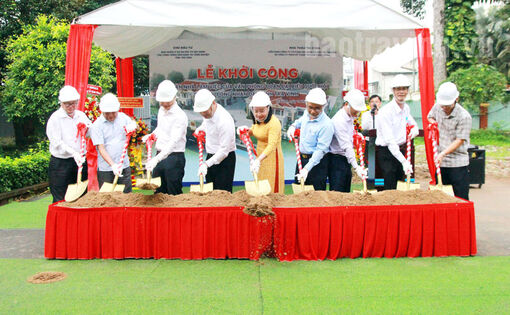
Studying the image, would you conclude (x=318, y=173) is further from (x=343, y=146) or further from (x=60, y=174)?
(x=60, y=174)

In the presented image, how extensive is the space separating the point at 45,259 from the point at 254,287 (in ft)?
6.42

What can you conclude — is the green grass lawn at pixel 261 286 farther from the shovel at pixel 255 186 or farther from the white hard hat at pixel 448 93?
the white hard hat at pixel 448 93

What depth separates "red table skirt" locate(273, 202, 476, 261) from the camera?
12.6 ft

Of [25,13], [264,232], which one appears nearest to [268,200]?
[264,232]

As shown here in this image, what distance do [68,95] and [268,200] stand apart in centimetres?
231

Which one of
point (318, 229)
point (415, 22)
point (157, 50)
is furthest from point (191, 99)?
point (318, 229)

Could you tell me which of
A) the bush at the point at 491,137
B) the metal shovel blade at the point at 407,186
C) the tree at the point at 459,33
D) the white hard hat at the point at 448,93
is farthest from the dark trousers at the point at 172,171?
the bush at the point at 491,137

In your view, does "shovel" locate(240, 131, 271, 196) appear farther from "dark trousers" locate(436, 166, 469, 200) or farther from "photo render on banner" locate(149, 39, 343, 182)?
"photo render on banner" locate(149, 39, 343, 182)

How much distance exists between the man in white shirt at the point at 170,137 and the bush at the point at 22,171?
3658 millimetres

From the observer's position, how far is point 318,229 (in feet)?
12.6

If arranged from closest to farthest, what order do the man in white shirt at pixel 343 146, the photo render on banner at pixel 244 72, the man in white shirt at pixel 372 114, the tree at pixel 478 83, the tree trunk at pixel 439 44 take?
the man in white shirt at pixel 343 146 → the man in white shirt at pixel 372 114 → the photo render on banner at pixel 244 72 → the tree trunk at pixel 439 44 → the tree at pixel 478 83

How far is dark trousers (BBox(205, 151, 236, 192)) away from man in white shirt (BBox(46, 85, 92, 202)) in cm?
128

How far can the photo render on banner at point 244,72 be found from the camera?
7926 mm

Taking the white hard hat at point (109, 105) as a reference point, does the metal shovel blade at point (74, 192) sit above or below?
below
